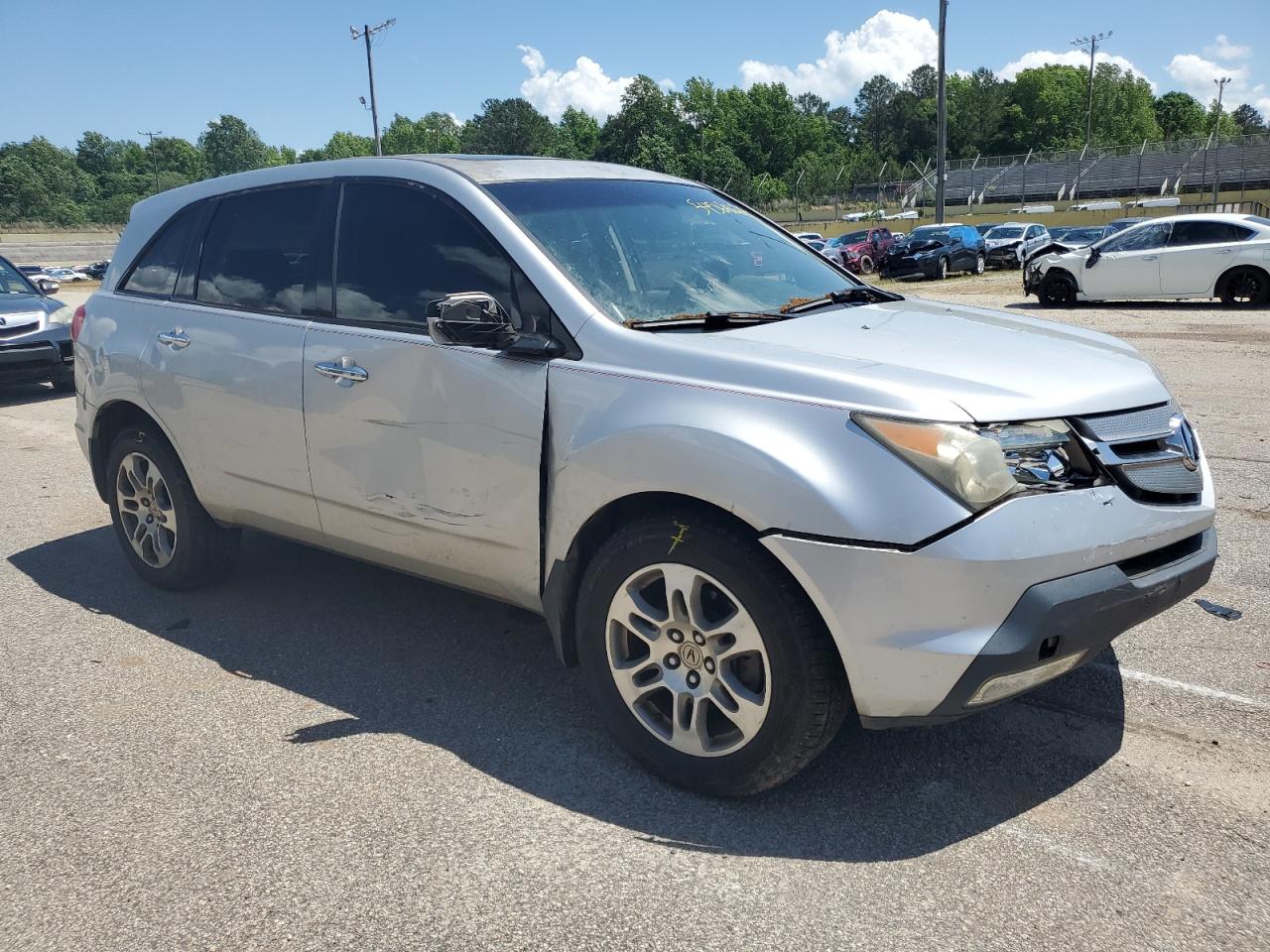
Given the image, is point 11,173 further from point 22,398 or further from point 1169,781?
point 1169,781

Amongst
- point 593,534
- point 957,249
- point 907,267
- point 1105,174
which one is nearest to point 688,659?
point 593,534

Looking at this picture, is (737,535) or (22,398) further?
(22,398)

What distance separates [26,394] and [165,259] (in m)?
9.04

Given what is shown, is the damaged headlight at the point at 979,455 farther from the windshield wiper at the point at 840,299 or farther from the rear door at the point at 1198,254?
the rear door at the point at 1198,254

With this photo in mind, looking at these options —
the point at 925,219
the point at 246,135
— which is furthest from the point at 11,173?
the point at 925,219

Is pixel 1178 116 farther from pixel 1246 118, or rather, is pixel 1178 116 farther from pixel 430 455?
pixel 430 455

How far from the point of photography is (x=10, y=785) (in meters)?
3.30

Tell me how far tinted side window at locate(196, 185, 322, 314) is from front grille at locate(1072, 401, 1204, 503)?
2946 mm

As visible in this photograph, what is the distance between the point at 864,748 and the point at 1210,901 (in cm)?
106

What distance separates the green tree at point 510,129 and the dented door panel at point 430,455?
131433mm

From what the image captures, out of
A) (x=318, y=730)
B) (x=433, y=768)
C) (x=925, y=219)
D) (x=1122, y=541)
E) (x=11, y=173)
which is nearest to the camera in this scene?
(x=1122, y=541)

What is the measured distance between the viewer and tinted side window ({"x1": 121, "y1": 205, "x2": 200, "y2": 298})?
4.78 metres

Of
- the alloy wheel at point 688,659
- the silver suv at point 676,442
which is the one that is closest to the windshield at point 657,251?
the silver suv at point 676,442

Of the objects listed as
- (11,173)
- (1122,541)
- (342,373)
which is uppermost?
(11,173)
